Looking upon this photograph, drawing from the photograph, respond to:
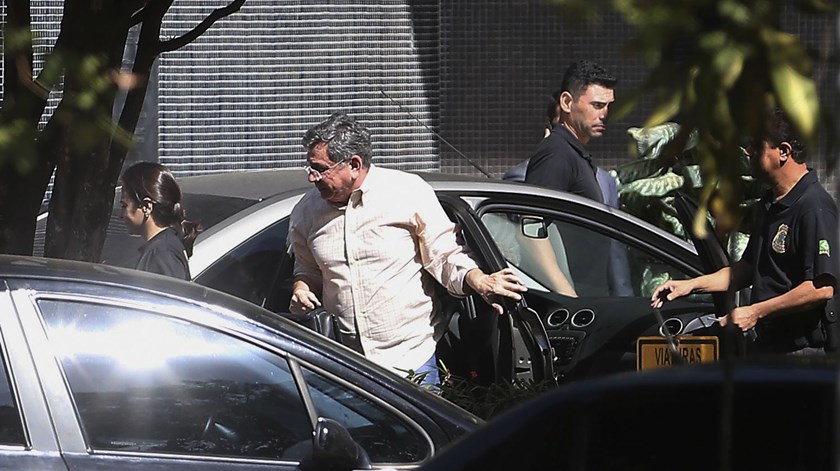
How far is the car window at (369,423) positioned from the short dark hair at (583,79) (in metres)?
3.71

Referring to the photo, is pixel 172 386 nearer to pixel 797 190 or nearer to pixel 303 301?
pixel 303 301

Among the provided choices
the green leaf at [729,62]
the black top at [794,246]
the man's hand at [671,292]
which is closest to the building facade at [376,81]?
the man's hand at [671,292]

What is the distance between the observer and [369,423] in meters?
3.76

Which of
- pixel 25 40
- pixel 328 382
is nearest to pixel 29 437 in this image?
pixel 328 382

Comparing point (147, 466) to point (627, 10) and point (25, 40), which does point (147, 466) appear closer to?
point (25, 40)

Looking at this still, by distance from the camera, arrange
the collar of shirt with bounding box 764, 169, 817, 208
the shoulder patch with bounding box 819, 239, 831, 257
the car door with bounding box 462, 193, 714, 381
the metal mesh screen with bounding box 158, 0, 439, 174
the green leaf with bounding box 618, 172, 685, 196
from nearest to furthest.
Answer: the shoulder patch with bounding box 819, 239, 831, 257
the collar of shirt with bounding box 764, 169, 817, 208
the car door with bounding box 462, 193, 714, 381
the green leaf with bounding box 618, 172, 685, 196
the metal mesh screen with bounding box 158, 0, 439, 174

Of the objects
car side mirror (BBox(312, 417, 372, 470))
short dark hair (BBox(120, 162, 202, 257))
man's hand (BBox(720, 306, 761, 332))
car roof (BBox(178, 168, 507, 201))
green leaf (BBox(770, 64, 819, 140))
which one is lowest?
car side mirror (BBox(312, 417, 372, 470))

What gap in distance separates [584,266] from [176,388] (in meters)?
3.22

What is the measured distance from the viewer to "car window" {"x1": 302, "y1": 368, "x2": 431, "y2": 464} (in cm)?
371

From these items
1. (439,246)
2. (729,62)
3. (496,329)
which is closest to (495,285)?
(439,246)

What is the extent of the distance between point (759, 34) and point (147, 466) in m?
2.34

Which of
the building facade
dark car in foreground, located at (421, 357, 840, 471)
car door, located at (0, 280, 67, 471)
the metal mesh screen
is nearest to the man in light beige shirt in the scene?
car door, located at (0, 280, 67, 471)

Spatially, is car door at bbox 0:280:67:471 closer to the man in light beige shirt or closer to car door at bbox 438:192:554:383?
the man in light beige shirt

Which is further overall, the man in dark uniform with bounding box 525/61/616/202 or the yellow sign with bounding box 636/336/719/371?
the man in dark uniform with bounding box 525/61/616/202
